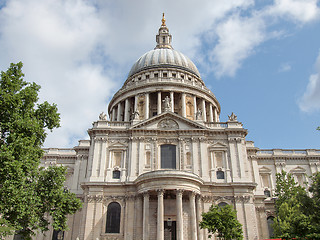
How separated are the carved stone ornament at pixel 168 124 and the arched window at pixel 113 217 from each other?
37.4ft

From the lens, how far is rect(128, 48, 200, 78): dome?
59.2 meters

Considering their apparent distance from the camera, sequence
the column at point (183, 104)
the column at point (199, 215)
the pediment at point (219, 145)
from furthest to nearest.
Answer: the column at point (183, 104) < the pediment at point (219, 145) < the column at point (199, 215)

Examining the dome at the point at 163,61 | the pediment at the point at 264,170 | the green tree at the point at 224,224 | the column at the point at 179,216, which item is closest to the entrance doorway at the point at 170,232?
the column at the point at 179,216

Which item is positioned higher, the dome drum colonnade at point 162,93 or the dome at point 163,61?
the dome at point 163,61

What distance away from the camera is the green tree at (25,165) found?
2008 cm

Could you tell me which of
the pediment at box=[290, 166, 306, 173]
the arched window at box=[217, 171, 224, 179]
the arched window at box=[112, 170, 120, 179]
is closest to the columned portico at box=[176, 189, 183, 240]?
the arched window at box=[217, 171, 224, 179]

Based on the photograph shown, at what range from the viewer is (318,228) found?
820 inches

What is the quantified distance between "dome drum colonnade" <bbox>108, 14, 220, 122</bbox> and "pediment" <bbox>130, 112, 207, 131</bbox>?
9.63 meters

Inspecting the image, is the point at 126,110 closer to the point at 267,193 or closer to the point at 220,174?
the point at 220,174

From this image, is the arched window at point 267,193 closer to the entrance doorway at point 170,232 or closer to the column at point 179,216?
the entrance doorway at point 170,232

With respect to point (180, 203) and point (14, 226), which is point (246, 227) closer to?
point (180, 203)

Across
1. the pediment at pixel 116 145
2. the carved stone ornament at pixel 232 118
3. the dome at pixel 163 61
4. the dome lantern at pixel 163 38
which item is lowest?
Answer: the pediment at pixel 116 145

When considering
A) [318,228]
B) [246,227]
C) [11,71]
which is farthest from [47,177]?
[246,227]

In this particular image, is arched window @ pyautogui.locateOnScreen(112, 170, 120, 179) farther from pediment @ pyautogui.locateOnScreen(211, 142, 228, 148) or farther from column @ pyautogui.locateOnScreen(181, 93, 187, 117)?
column @ pyautogui.locateOnScreen(181, 93, 187, 117)
